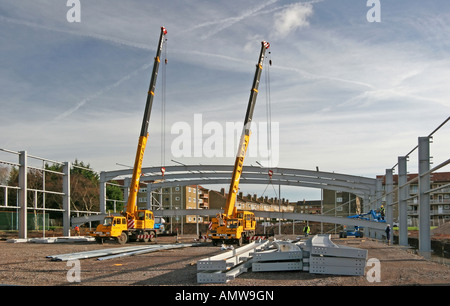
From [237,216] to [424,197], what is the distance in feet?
42.5

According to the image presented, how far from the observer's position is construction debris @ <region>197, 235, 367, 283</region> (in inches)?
444

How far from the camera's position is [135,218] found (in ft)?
104

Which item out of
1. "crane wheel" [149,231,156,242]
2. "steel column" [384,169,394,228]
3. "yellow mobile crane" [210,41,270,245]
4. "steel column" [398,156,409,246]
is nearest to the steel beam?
"steel column" [398,156,409,246]

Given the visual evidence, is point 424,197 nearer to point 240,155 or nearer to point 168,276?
point 168,276

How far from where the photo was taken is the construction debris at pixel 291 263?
1128 centimetres

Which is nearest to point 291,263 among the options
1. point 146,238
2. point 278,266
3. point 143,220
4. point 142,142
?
point 278,266

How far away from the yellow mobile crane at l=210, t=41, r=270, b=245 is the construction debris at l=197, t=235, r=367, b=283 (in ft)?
44.9

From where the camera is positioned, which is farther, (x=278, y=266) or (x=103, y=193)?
(x=103, y=193)

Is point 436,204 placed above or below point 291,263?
below

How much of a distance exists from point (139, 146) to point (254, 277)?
65.1ft
